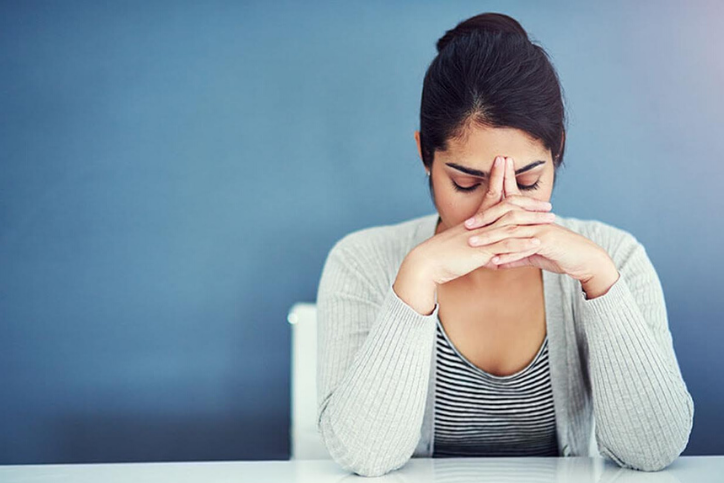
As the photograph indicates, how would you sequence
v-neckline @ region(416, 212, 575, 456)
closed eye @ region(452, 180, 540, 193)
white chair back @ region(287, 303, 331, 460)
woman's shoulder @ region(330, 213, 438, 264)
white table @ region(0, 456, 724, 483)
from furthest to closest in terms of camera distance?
Result: white chair back @ region(287, 303, 331, 460) → woman's shoulder @ region(330, 213, 438, 264) → v-neckline @ region(416, 212, 575, 456) → closed eye @ region(452, 180, 540, 193) → white table @ region(0, 456, 724, 483)

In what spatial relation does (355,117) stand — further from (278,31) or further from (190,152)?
(190,152)

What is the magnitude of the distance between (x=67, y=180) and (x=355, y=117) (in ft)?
2.36

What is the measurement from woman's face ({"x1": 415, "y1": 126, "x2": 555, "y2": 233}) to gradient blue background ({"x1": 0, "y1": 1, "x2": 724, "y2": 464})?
599mm

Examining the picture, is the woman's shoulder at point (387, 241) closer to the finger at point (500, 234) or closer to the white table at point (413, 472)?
the finger at point (500, 234)

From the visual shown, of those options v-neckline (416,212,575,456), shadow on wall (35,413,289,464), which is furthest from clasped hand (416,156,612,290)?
shadow on wall (35,413,289,464)

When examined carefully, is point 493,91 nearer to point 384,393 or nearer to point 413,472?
point 384,393

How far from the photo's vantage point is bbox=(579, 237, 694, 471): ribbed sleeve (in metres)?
1.09

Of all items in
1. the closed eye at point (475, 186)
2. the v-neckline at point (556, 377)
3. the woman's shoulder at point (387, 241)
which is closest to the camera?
the closed eye at point (475, 186)

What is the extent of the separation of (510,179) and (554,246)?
13 centimetres

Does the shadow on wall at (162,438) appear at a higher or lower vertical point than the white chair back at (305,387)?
lower

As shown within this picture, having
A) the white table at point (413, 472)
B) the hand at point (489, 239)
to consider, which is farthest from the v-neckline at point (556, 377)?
the hand at point (489, 239)

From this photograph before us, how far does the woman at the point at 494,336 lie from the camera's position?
1096mm

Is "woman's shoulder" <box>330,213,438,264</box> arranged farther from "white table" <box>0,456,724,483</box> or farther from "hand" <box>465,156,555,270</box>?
"white table" <box>0,456,724,483</box>

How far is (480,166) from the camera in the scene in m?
1.12
